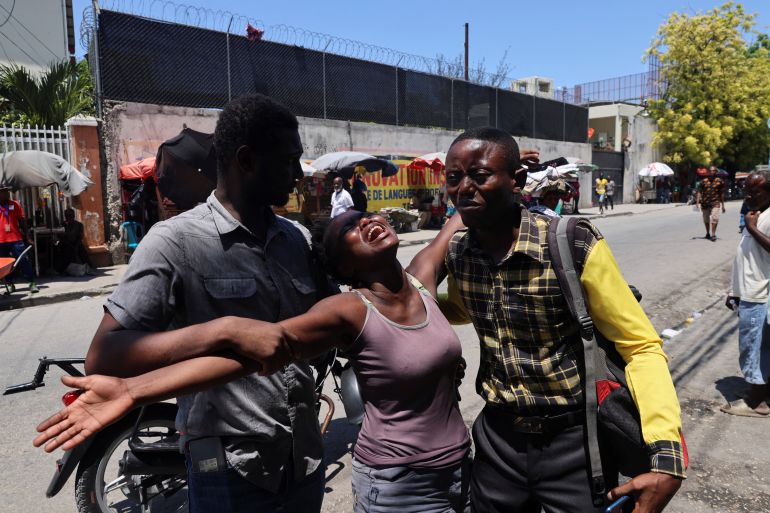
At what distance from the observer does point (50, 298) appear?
30.0ft

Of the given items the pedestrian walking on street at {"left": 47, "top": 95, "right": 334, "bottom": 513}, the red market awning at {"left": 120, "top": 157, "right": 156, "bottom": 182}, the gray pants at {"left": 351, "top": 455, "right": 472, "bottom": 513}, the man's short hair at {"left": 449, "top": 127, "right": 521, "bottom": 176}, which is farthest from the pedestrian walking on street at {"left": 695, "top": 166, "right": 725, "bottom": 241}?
the pedestrian walking on street at {"left": 47, "top": 95, "right": 334, "bottom": 513}

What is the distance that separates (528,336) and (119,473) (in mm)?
2308

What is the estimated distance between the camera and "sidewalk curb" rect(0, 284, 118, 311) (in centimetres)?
875

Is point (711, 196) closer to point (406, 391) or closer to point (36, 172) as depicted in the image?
point (36, 172)

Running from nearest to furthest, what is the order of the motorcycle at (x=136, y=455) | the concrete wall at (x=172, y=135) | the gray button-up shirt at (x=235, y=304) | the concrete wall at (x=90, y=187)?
the gray button-up shirt at (x=235, y=304)
the motorcycle at (x=136, y=455)
the concrete wall at (x=90, y=187)
the concrete wall at (x=172, y=135)

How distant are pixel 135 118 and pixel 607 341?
13.1 m

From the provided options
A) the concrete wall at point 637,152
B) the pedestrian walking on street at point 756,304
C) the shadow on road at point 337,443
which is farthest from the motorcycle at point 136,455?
the concrete wall at point 637,152

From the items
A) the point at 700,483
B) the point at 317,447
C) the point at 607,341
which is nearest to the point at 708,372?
the point at 700,483

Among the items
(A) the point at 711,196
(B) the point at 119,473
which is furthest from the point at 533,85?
(B) the point at 119,473

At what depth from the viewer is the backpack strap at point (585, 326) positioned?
1.70 meters

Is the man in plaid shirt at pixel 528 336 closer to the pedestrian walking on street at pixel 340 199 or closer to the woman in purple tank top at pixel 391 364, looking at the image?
the woman in purple tank top at pixel 391 364

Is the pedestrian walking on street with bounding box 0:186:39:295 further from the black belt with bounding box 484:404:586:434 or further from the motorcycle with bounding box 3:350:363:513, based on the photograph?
the black belt with bounding box 484:404:586:434

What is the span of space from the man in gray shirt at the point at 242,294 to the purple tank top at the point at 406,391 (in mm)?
215

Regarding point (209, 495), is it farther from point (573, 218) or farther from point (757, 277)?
point (757, 277)
